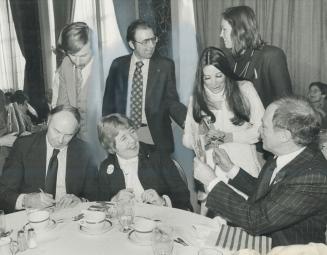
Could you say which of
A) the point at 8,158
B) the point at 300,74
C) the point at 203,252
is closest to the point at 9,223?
the point at 8,158

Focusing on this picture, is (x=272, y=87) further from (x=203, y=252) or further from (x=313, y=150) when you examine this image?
(x=203, y=252)

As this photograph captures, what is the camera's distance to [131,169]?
304 centimetres

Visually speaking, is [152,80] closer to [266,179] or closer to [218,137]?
[218,137]

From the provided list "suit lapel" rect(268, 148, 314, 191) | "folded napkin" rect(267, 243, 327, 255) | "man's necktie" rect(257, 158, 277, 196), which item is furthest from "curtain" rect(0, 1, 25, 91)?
"folded napkin" rect(267, 243, 327, 255)

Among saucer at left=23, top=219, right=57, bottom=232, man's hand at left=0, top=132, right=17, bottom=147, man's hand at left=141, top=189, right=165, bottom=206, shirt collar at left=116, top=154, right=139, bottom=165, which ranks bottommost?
man's hand at left=141, top=189, right=165, bottom=206

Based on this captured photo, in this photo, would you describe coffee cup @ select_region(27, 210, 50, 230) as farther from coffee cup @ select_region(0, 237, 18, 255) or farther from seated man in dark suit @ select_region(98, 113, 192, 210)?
seated man in dark suit @ select_region(98, 113, 192, 210)

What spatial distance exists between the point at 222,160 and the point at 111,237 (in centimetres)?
103

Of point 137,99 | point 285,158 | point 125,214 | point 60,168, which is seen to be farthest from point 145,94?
point 285,158

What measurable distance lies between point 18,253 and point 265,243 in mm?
1198

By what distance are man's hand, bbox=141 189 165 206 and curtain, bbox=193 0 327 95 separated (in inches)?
45.5

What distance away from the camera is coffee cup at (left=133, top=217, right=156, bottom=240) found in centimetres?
204

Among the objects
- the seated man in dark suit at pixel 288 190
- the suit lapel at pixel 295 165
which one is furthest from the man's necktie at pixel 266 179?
the suit lapel at pixel 295 165

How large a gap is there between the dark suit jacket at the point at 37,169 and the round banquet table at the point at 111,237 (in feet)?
2.39

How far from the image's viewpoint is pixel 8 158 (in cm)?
312
